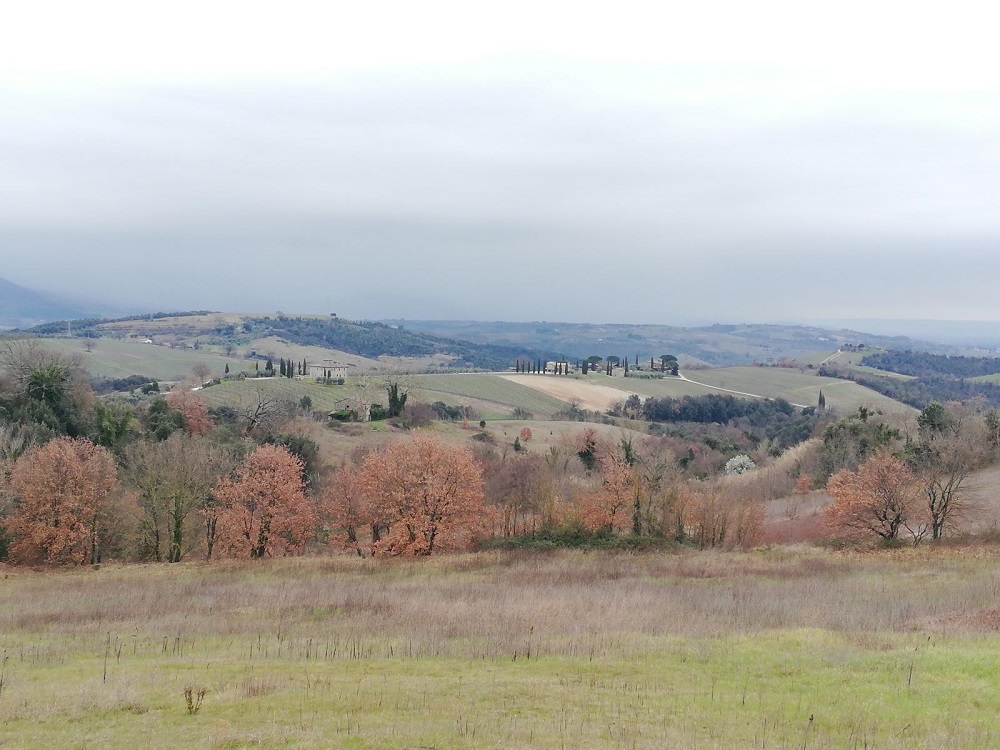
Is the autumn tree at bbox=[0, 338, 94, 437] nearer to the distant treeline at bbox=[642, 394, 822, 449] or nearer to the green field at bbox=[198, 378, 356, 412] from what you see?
the green field at bbox=[198, 378, 356, 412]

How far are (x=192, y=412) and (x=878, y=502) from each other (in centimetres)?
7388

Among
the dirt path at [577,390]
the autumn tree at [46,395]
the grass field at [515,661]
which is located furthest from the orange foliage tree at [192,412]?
the dirt path at [577,390]

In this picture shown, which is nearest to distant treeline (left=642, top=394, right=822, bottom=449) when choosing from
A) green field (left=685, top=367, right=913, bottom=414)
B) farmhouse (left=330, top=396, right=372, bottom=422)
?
green field (left=685, top=367, right=913, bottom=414)

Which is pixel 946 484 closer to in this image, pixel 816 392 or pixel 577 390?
pixel 577 390

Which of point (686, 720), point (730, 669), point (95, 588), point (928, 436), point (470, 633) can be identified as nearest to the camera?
point (686, 720)

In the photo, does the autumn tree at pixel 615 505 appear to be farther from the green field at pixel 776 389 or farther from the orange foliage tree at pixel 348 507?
the green field at pixel 776 389

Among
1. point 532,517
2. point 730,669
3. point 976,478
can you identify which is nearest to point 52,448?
point 532,517

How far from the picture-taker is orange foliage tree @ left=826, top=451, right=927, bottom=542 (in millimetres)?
43531

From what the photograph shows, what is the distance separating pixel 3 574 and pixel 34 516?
20.9 ft

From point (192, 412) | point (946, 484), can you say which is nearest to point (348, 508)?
point (946, 484)

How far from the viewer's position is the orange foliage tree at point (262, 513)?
47781 millimetres

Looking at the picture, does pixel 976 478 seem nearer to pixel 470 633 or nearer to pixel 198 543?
pixel 470 633

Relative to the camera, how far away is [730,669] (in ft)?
57.9

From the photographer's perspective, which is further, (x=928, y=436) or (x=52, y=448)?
(x=928, y=436)
